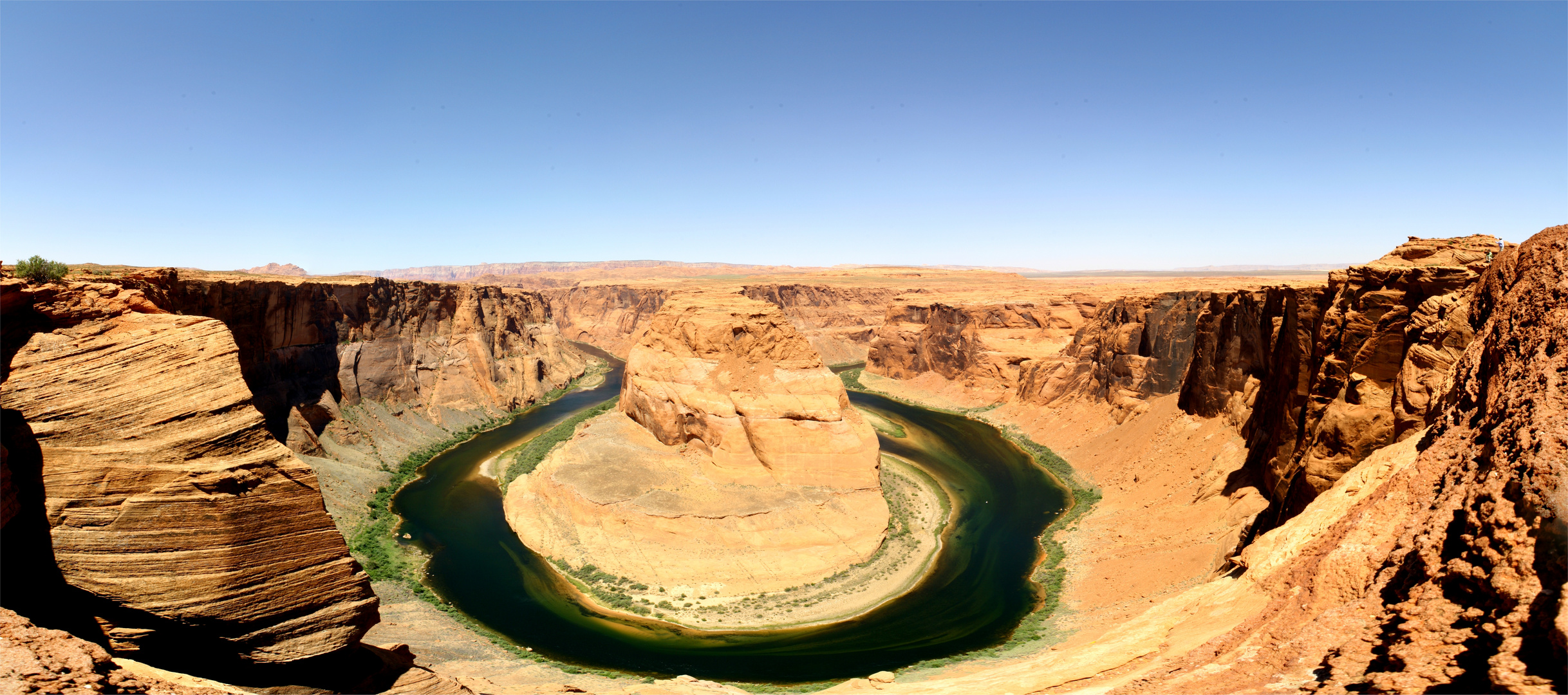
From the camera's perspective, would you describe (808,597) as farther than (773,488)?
No

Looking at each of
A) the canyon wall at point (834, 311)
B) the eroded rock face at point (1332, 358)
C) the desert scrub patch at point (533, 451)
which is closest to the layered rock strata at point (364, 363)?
the desert scrub patch at point (533, 451)

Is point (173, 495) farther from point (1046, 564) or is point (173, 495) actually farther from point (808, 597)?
point (1046, 564)

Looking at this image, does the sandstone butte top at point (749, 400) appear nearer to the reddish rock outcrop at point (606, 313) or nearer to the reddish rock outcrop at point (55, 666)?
the reddish rock outcrop at point (55, 666)

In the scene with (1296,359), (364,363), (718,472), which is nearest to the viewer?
(1296,359)

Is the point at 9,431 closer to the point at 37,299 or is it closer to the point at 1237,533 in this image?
the point at 37,299

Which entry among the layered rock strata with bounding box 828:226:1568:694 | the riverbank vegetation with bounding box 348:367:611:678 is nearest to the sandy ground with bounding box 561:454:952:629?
the riverbank vegetation with bounding box 348:367:611:678

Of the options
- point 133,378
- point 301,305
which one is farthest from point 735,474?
point 301,305

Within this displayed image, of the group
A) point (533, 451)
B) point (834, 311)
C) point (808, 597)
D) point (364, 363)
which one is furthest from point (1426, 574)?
point (834, 311)
